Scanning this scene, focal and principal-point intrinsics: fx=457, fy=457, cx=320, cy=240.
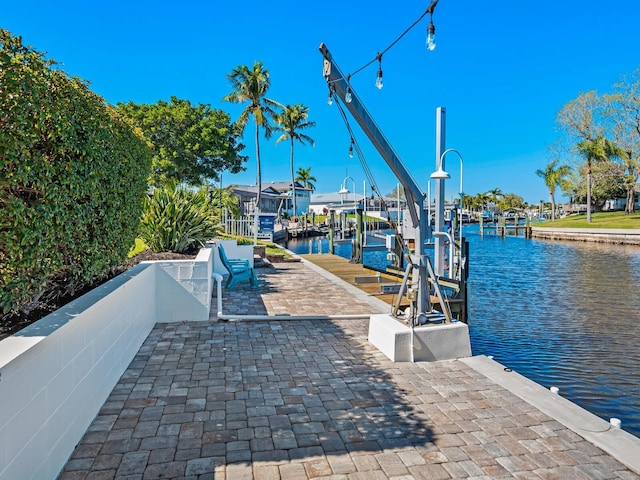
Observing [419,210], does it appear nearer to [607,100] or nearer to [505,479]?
[505,479]

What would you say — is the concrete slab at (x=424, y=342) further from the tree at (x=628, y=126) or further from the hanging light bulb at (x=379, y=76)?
the tree at (x=628, y=126)

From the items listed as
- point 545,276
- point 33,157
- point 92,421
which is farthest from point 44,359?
point 545,276

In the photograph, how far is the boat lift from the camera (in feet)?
15.9

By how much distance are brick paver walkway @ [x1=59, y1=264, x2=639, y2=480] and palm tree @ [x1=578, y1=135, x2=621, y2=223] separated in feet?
157

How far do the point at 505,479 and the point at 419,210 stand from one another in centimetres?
336

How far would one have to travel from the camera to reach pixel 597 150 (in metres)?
44.2

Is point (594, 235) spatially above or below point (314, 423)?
above

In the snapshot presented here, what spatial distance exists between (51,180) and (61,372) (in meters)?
1.43

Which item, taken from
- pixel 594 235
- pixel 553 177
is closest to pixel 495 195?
pixel 553 177

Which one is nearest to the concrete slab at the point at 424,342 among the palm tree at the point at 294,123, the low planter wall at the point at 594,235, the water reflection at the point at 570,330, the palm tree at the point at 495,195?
the water reflection at the point at 570,330

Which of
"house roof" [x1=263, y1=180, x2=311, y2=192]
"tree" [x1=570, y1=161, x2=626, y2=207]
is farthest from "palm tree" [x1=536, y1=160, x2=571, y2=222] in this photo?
"house roof" [x1=263, y1=180, x2=311, y2=192]

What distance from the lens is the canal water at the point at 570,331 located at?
605 centimetres

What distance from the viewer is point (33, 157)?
9.93ft

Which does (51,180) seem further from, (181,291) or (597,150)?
(597,150)
